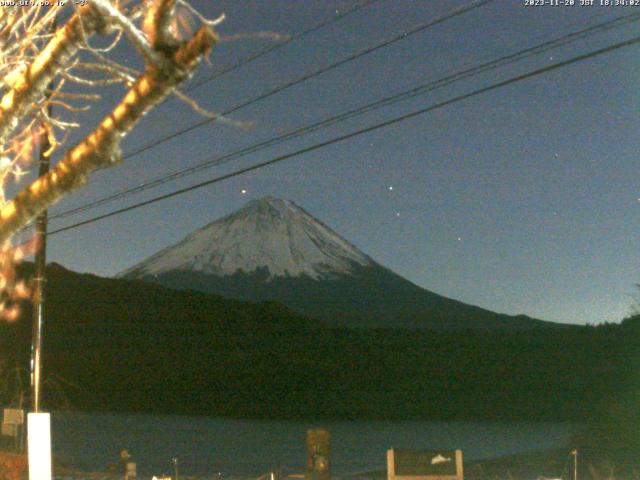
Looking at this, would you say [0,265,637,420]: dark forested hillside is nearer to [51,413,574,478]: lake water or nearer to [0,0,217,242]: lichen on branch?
[51,413,574,478]: lake water

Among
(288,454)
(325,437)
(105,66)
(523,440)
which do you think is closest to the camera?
(105,66)

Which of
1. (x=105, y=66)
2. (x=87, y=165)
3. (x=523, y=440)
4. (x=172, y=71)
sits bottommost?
(x=523, y=440)

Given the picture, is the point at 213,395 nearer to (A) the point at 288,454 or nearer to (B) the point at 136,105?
(A) the point at 288,454

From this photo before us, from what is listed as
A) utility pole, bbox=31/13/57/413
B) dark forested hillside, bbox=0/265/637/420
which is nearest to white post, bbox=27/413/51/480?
utility pole, bbox=31/13/57/413

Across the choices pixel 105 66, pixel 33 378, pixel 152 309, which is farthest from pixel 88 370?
pixel 105 66

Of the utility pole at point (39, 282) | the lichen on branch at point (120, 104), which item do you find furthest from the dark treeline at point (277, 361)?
the lichen on branch at point (120, 104)

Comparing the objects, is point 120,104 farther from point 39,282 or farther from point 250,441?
point 250,441

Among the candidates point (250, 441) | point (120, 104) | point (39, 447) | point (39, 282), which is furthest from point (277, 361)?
point (120, 104)

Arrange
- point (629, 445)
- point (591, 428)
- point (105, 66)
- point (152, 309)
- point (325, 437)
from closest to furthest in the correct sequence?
1. point (105, 66)
2. point (325, 437)
3. point (629, 445)
4. point (591, 428)
5. point (152, 309)
